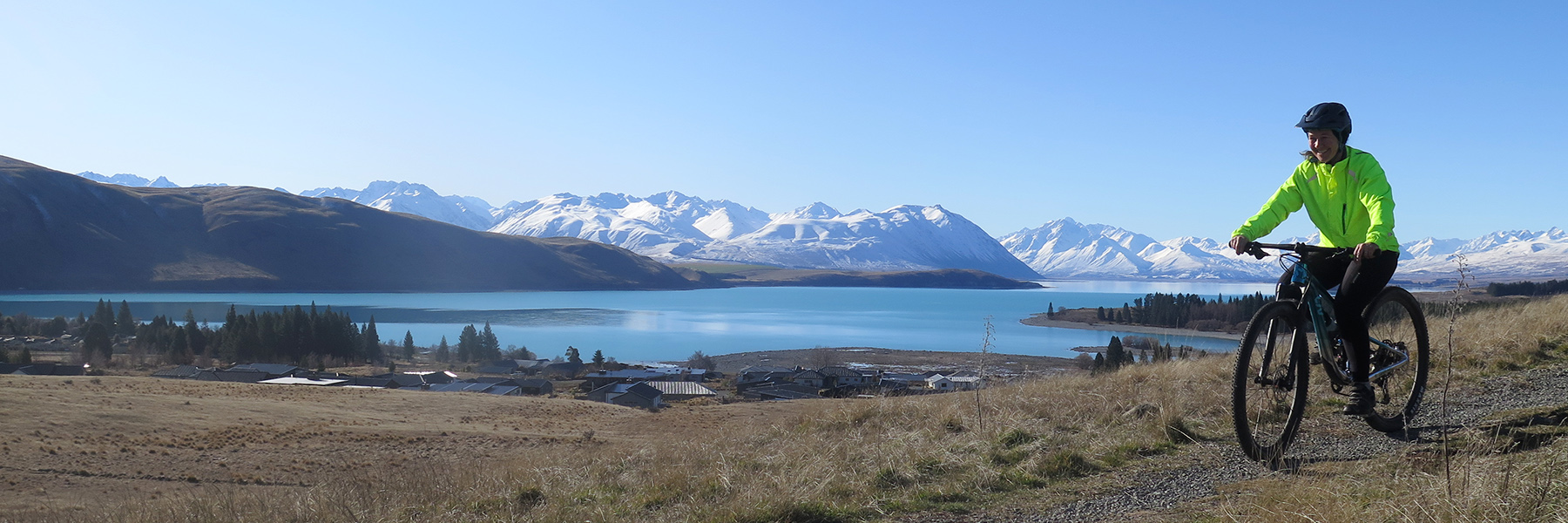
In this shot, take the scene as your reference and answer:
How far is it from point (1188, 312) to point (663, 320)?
246ft

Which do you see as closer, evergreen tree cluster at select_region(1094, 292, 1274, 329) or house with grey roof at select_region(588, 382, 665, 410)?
house with grey roof at select_region(588, 382, 665, 410)

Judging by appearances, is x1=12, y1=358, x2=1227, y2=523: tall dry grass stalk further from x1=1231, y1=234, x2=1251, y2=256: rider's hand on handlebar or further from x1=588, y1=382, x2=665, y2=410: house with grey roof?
x1=588, y1=382, x2=665, y2=410: house with grey roof

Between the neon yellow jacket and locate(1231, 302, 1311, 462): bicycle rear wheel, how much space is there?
20.0 inches

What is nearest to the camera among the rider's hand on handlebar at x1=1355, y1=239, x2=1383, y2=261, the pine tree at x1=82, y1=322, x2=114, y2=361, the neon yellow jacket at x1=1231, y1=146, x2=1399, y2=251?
the rider's hand on handlebar at x1=1355, y1=239, x2=1383, y2=261

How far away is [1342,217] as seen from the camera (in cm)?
470

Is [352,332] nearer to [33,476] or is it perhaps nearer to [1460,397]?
[33,476]

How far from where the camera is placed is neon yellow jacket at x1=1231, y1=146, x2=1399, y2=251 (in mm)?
4406

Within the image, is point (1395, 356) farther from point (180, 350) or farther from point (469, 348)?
point (180, 350)

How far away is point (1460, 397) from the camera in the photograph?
6.73 metres

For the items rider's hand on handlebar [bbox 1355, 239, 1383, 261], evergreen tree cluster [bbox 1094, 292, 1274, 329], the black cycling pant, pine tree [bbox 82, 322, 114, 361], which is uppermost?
rider's hand on handlebar [bbox 1355, 239, 1383, 261]

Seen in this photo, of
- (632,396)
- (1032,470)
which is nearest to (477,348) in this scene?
(632,396)

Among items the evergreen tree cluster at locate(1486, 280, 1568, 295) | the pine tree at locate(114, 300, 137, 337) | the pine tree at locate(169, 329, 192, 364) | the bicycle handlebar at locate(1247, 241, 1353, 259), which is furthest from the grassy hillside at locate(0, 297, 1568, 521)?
the pine tree at locate(114, 300, 137, 337)

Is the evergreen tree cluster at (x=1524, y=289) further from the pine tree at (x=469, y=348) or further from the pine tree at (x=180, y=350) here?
the pine tree at (x=180, y=350)

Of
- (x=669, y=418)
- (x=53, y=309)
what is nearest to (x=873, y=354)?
(x=669, y=418)
